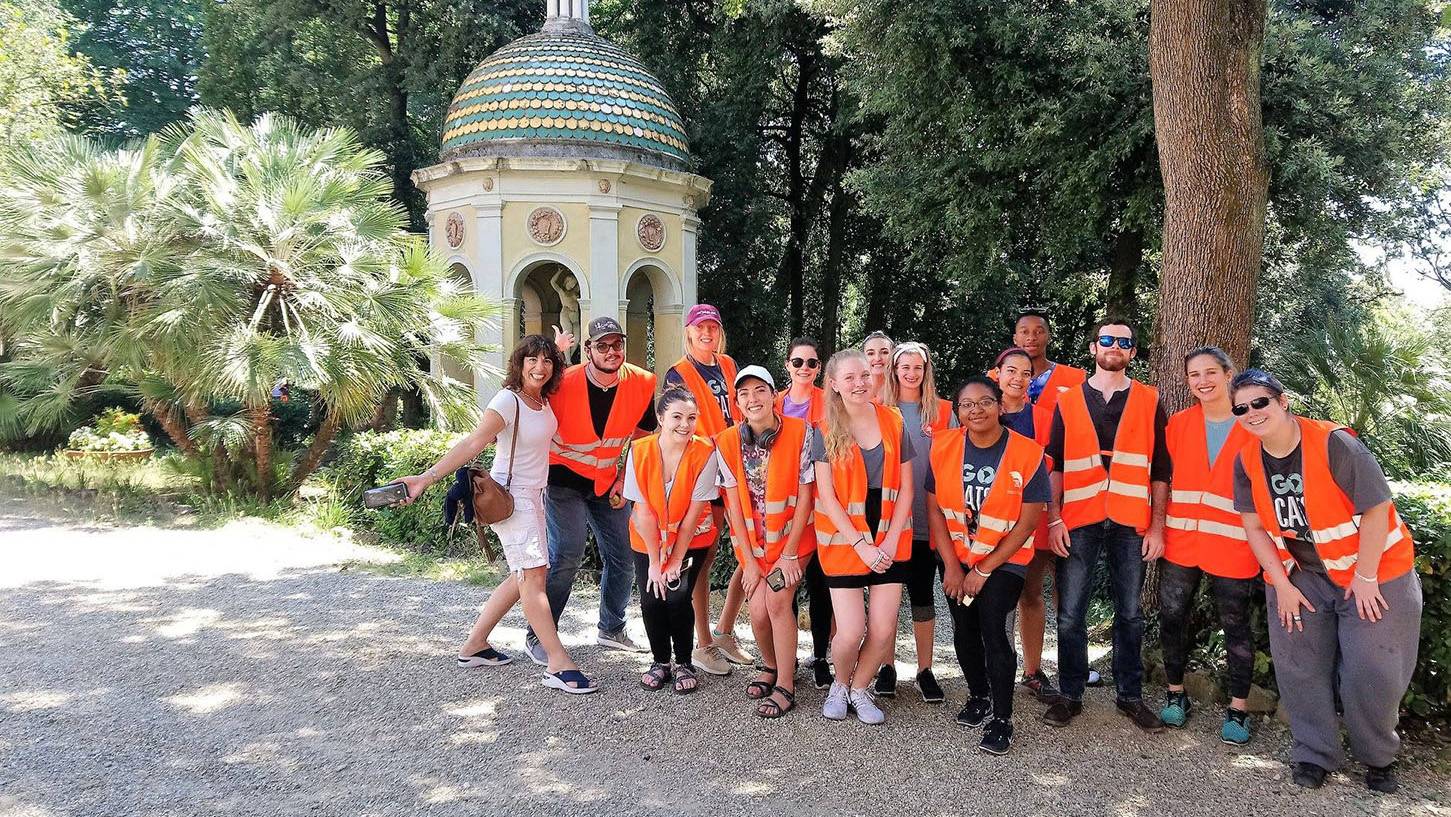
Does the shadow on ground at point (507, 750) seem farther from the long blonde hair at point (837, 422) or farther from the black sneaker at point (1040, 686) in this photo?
the long blonde hair at point (837, 422)

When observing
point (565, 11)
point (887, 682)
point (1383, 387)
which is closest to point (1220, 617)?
point (887, 682)

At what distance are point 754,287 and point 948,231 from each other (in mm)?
7235

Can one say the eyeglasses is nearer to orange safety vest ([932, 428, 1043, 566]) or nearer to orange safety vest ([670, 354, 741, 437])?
orange safety vest ([932, 428, 1043, 566])

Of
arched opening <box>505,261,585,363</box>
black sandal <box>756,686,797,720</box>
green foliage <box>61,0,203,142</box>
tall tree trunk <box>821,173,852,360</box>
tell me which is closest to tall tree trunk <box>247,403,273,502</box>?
arched opening <box>505,261,585,363</box>

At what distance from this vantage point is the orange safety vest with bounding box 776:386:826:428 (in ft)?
14.0

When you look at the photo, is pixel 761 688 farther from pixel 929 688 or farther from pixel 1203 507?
pixel 1203 507

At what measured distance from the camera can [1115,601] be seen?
4.30m

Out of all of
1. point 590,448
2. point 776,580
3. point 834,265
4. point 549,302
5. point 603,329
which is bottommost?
point 776,580

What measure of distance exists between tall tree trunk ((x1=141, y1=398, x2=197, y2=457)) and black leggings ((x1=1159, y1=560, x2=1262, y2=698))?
982 cm

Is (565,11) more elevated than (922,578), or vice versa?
(565,11)

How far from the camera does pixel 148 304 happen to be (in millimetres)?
9383

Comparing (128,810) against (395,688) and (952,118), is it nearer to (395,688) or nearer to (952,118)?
(395,688)

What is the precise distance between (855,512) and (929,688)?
105 cm

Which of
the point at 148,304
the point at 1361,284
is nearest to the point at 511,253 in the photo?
the point at 148,304
